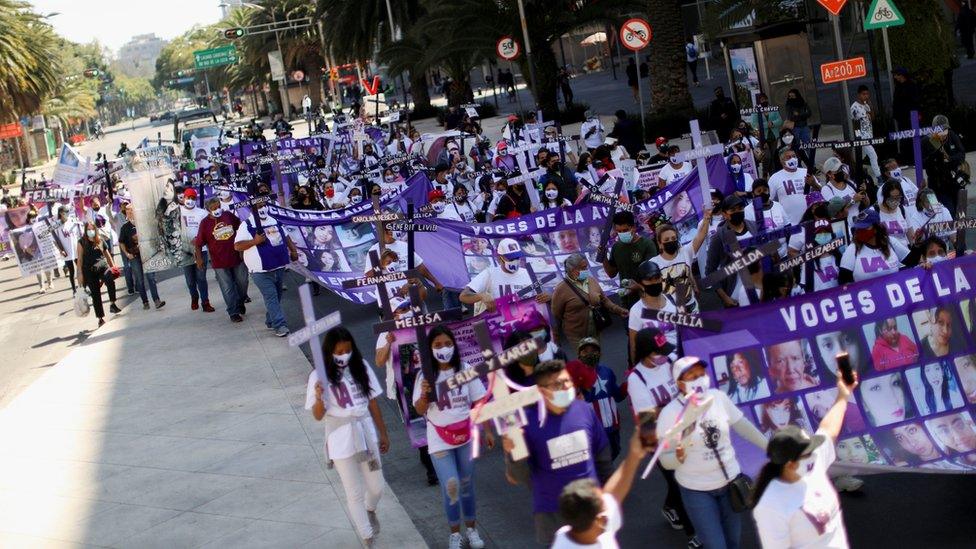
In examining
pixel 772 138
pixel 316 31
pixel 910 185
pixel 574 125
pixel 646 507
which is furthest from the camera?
pixel 316 31

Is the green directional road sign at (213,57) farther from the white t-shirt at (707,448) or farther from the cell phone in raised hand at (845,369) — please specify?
the cell phone in raised hand at (845,369)

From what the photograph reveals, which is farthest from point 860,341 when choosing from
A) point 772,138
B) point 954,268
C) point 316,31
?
point 316,31

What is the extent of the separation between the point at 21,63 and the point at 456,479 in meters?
50.9

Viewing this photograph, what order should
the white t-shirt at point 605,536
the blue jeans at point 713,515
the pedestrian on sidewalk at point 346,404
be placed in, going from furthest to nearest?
1. the pedestrian on sidewalk at point 346,404
2. the blue jeans at point 713,515
3. the white t-shirt at point 605,536

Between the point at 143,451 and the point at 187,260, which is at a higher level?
the point at 187,260

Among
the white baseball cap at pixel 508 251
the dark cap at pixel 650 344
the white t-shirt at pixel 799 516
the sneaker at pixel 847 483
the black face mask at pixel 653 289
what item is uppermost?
the white baseball cap at pixel 508 251

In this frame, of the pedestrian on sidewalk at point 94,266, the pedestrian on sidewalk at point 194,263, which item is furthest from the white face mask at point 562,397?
the pedestrian on sidewalk at point 94,266

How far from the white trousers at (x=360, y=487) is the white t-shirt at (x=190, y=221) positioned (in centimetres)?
987

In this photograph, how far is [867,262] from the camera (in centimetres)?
996

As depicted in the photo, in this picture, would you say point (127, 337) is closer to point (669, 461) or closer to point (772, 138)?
point (772, 138)

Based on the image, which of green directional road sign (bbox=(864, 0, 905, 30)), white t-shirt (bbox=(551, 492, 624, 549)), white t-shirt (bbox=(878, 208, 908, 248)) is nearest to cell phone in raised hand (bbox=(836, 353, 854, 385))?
white t-shirt (bbox=(551, 492, 624, 549))

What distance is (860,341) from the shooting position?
802 centimetres

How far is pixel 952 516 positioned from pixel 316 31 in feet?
232

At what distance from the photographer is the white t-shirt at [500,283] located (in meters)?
11.4
